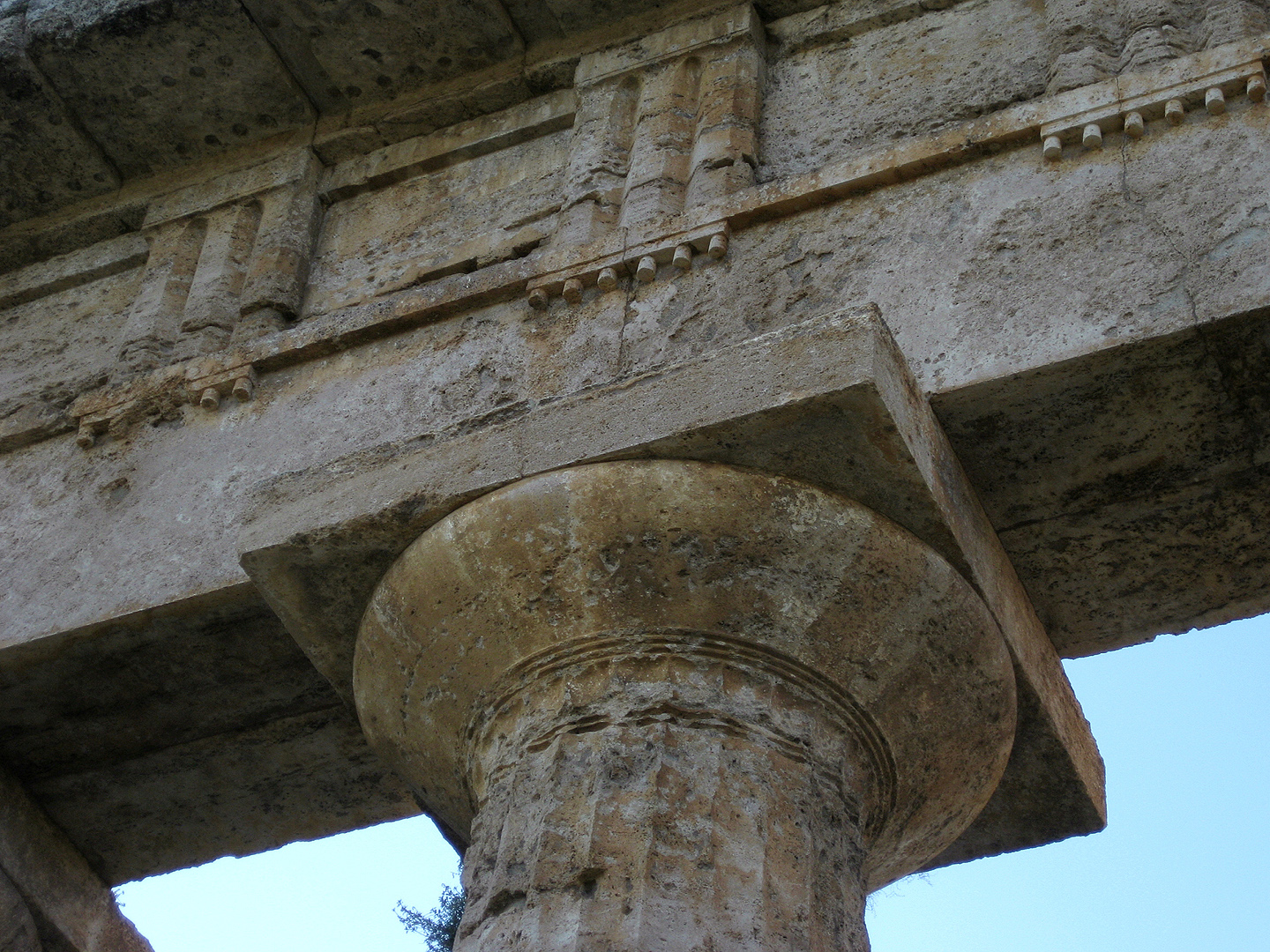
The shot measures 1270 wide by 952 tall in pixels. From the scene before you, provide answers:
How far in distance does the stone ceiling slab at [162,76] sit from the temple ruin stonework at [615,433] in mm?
16

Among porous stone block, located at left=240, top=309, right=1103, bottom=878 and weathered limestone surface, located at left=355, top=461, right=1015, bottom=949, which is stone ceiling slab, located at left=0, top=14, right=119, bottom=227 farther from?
weathered limestone surface, located at left=355, top=461, right=1015, bottom=949

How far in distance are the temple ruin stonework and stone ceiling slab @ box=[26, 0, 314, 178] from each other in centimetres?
2

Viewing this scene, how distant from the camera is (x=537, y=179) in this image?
501 centimetres

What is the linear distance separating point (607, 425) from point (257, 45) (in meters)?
2.74

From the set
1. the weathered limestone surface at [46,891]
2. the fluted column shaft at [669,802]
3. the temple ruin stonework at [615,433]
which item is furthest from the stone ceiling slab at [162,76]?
the fluted column shaft at [669,802]

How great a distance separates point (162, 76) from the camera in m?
5.42

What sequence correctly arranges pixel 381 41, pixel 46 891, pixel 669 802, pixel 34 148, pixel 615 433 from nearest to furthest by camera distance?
pixel 669 802
pixel 615 433
pixel 46 891
pixel 381 41
pixel 34 148

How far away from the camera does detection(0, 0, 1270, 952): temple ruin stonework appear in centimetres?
318

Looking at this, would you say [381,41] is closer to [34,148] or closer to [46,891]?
[34,148]

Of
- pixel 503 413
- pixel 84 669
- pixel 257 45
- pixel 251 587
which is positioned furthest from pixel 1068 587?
pixel 257 45

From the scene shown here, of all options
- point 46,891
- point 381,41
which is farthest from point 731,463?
point 381,41

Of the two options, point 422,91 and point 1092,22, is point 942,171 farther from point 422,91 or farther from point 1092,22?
point 422,91

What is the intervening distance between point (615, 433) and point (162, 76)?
116 inches

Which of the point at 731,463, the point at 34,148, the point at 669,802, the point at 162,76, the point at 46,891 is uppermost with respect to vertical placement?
the point at 162,76
